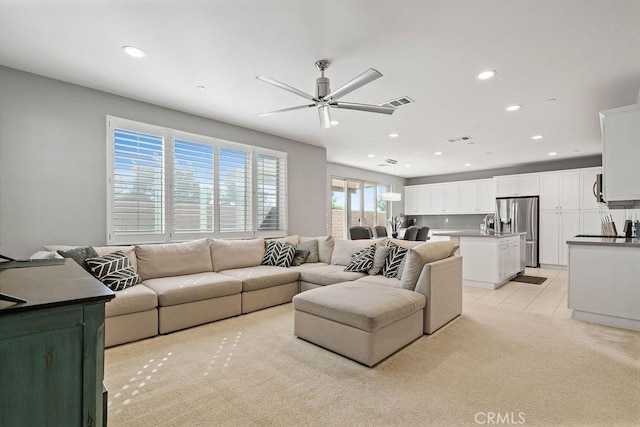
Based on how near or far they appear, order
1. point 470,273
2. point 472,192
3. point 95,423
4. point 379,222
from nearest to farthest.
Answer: point 95,423, point 470,273, point 472,192, point 379,222

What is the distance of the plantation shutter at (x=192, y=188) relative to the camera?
4309 mm

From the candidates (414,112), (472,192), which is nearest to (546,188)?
(472,192)

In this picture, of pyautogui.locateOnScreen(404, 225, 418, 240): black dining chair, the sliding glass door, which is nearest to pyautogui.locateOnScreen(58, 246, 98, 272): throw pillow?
pyautogui.locateOnScreen(404, 225, 418, 240): black dining chair

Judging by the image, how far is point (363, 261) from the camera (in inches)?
158

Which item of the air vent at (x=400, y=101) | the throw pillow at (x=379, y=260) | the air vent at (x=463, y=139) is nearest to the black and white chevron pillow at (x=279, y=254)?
the throw pillow at (x=379, y=260)

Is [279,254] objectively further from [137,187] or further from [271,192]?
[137,187]

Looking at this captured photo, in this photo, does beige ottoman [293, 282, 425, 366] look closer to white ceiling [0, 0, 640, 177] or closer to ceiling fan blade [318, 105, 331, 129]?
ceiling fan blade [318, 105, 331, 129]

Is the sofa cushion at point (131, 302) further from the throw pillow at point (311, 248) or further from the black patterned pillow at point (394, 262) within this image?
the black patterned pillow at point (394, 262)

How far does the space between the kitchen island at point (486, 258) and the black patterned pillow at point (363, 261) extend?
2.03 meters

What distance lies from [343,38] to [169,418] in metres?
2.95

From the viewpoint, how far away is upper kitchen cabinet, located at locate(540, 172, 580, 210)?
279 inches

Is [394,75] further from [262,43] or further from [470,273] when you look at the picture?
[470,273]

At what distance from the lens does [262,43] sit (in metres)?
2.66

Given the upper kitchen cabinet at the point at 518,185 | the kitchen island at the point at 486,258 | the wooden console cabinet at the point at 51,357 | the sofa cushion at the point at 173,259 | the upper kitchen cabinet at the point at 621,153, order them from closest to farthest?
the wooden console cabinet at the point at 51,357
the upper kitchen cabinet at the point at 621,153
the sofa cushion at the point at 173,259
the kitchen island at the point at 486,258
the upper kitchen cabinet at the point at 518,185
